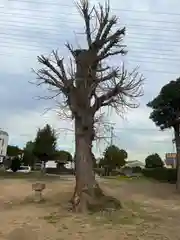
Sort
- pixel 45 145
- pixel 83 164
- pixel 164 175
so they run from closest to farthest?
pixel 83 164, pixel 164 175, pixel 45 145

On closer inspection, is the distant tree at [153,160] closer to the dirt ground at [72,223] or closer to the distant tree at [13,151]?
the distant tree at [13,151]

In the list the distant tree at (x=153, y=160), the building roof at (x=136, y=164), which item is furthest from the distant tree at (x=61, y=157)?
the distant tree at (x=153, y=160)

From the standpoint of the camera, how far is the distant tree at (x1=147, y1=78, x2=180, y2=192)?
1166 inches

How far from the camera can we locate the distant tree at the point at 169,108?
2961 centimetres

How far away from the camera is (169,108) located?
99.3ft

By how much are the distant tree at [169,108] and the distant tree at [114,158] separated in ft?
109

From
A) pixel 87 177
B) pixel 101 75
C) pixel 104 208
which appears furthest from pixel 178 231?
pixel 101 75

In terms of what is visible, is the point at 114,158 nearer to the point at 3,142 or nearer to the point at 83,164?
the point at 3,142

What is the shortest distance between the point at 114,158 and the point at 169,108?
3949cm

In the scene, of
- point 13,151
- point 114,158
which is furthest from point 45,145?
point 13,151

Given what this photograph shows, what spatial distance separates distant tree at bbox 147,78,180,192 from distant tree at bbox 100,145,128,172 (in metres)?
33.1

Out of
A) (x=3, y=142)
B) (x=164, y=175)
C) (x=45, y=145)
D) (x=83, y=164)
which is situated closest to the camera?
(x=83, y=164)

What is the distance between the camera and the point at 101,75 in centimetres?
1576

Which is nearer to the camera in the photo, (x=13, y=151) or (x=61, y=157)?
(x=61, y=157)
